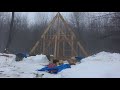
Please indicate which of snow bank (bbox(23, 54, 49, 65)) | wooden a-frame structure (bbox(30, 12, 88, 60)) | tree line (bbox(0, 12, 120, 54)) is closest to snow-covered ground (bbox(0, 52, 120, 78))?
snow bank (bbox(23, 54, 49, 65))

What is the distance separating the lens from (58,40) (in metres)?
13.3

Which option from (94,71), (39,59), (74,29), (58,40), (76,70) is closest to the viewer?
(94,71)

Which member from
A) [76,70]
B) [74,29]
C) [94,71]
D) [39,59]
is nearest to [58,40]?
[39,59]

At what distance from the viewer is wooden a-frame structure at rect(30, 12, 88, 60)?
13.3 meters

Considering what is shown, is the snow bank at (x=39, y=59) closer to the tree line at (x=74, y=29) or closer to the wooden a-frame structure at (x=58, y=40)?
the wooden a-frame structure at (x=58, y=40)

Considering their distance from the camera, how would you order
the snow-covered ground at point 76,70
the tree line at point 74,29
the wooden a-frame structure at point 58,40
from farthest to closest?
the tree line at point 74,29
the wooden a-frame structure at point 58,40
the snow-covered ground at point 76,70

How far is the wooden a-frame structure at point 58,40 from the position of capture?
1327cm

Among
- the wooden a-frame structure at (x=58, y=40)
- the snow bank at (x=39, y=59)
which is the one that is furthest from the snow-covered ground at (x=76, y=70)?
the wooden a-frame structure at (x=58, y=40)

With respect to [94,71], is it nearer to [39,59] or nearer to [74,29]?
[39,59]

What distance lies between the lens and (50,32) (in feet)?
45.7

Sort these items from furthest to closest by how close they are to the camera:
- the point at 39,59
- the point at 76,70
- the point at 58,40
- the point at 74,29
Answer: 1. the point at 74,29
2. the point at 58,40
3. the point at 39,59
4. the point at 76,70

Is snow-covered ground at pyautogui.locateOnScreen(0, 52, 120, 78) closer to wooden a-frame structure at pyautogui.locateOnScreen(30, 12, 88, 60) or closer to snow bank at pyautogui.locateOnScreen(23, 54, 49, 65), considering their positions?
snow bank at pyautogui.locateOnScreen(23, 54, 49, 65)
